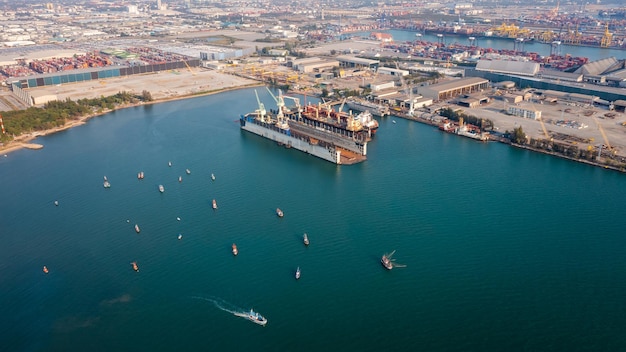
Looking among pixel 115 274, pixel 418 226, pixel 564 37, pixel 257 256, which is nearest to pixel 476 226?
pixel 418 226

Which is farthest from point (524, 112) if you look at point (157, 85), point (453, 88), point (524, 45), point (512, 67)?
point (524, 45)

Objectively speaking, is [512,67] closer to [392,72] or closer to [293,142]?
[392,72]

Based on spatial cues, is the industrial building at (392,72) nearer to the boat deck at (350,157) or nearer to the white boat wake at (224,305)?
the boat deck at (350,157)

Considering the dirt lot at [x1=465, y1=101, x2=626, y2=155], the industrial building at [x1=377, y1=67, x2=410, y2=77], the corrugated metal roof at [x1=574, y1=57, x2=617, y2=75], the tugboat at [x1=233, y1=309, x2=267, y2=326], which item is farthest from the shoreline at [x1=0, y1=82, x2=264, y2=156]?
the corrugated metal roof at [x1=574, y1=57, x2=617, y2=75]

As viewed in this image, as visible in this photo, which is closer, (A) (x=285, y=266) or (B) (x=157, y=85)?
(A) (x=285, y=266)

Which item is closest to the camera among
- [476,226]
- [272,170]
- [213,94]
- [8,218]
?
[476,226]

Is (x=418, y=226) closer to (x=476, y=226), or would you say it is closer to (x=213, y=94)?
(x=476, y=226)
